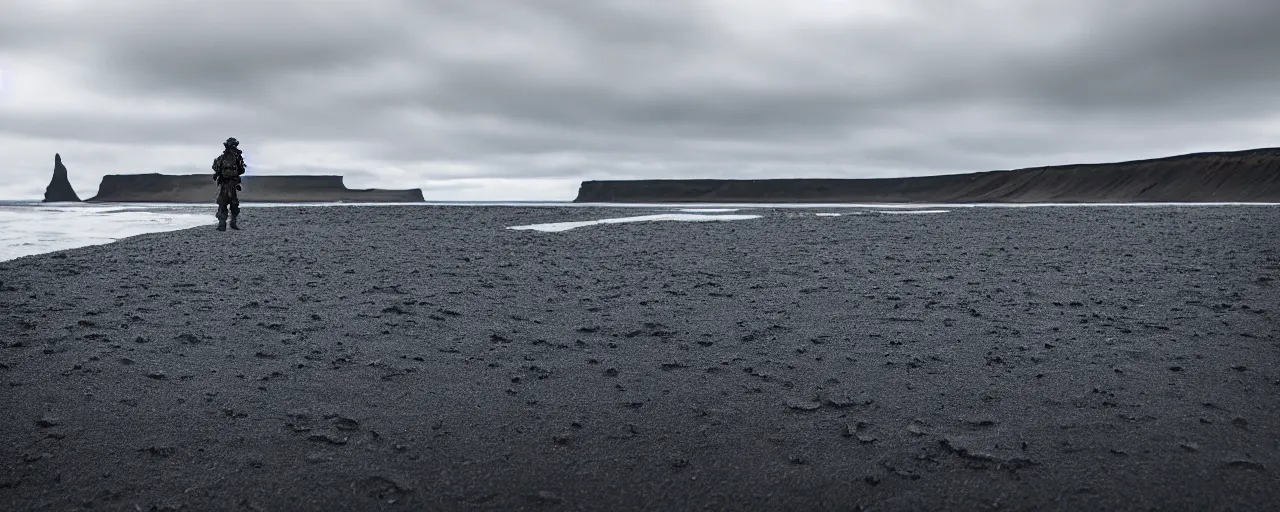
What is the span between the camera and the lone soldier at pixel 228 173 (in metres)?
17.3

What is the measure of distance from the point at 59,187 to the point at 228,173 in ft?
547

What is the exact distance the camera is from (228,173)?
56.9ft

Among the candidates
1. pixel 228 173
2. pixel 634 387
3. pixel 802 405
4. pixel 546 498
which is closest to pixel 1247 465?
pixel 802 405

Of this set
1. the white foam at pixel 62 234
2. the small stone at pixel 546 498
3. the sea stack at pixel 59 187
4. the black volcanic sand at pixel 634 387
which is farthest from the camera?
the sea stack at pixel 59 187

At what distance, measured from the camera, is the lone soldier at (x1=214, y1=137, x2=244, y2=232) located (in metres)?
17.3

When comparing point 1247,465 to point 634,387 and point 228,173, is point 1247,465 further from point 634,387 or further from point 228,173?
point 228,173

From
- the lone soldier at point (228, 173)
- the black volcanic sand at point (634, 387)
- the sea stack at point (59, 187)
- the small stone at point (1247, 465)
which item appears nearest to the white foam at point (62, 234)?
the lone soldier at point (228, 173)

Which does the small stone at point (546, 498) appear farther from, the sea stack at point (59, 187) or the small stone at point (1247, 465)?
the sea stack at point (59, 187)

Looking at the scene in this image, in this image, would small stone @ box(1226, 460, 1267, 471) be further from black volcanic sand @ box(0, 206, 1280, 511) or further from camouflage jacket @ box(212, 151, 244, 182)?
camouflage jacket @ box(212, 151, 244, 182)

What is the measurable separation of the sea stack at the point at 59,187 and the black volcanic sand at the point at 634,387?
172m

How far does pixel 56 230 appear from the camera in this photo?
17.0 metres

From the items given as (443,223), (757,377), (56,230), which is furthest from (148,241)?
(757,377)

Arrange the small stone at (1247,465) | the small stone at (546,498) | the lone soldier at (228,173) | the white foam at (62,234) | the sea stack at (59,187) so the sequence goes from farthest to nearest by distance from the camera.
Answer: the sea stack at (59,187)
the lone soldier at (228,173)
the white foam at (62,234)
the small stone at (1247,465)
the small stone at (546,498)

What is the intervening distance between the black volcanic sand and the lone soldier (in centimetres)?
668
